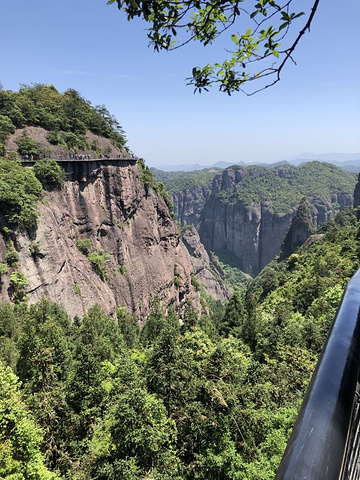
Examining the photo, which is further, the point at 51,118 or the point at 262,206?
the point at 262,206

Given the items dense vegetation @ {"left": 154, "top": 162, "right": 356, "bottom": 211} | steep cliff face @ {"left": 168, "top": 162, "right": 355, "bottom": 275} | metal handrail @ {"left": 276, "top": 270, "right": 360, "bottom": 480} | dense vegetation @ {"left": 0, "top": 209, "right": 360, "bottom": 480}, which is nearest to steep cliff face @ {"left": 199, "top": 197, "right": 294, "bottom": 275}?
steep cliff face @ {"left": 168, "top": 162, "right": 355, "bottom": 275}

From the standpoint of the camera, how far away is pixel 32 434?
33.4 ft

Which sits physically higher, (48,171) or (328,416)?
(48,171)

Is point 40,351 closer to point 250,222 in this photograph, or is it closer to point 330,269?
point 330,269

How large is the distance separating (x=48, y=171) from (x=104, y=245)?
40.1 ft

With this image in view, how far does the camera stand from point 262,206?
516 feet

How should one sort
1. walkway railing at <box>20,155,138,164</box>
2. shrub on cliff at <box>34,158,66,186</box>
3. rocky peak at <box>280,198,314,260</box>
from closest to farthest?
1. shrub on cliff at <box>34,158,66,186</box>
2. walkway railing at <box>20,155,138,164</box>
3. rocky peak at <box>280,198,314,260</box>

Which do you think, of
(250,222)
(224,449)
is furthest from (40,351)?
(250,222)

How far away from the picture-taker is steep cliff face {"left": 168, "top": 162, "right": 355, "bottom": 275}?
482 ft

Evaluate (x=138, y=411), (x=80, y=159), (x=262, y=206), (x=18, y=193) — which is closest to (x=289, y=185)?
(x=262, y=206)

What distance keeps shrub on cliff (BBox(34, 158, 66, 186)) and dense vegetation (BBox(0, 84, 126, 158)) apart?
218cm

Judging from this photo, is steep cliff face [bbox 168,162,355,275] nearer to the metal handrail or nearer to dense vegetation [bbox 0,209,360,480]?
dense vegetation [bbox 0,209,360,480]

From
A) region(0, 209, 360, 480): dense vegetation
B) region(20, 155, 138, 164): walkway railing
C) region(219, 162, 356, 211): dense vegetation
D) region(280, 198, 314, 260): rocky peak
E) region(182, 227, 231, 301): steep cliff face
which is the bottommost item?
region(182, 227, 231, 301): steep cliff face

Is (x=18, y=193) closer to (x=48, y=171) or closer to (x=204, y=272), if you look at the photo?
(x=48, y=171)
